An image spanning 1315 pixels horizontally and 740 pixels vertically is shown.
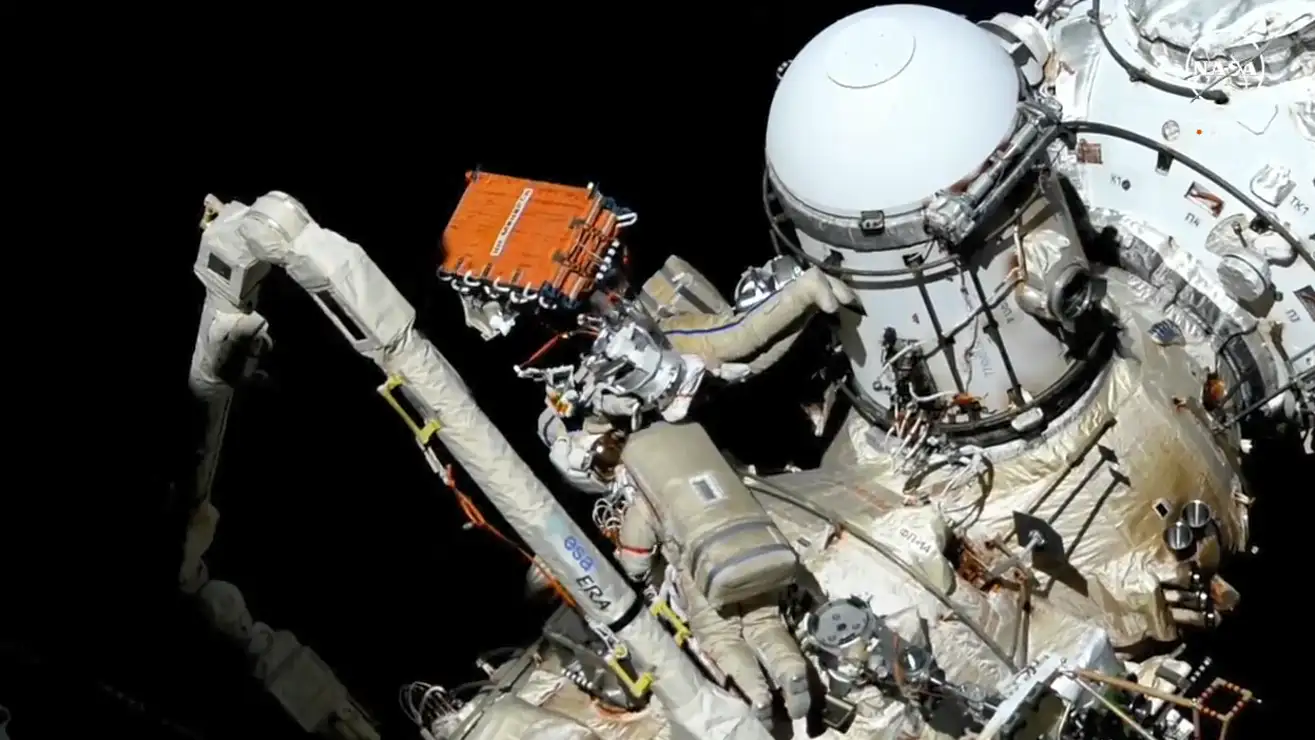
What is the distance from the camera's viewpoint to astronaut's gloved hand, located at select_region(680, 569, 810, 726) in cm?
461

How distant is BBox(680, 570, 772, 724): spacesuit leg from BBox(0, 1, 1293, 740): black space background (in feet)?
4.80

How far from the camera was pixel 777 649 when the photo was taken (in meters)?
4.66

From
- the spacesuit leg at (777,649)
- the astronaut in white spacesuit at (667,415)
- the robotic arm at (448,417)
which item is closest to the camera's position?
the robotic arm at (448,417)

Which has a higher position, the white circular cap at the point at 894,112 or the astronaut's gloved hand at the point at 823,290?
the white circular cap at the point at 894,112

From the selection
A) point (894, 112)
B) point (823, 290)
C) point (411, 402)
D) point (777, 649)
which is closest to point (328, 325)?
point (411, 402)

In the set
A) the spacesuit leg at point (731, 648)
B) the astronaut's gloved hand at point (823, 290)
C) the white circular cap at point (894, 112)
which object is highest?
the white circular cap at point (894, 112)

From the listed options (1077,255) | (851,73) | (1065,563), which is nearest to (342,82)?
(851,73)

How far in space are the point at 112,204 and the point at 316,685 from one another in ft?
6.65

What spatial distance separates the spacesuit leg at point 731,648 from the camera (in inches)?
185

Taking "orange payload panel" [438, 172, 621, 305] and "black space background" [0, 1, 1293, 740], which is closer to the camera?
"orange payload panel" [438, 172, 621, 305]

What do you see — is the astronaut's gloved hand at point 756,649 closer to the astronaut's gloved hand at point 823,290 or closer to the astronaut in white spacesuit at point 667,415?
the astronaut in white spacesuit at point 667,415

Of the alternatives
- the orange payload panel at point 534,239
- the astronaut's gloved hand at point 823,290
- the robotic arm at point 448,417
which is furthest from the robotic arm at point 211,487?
the astronaut's gloved hand at point 823,290

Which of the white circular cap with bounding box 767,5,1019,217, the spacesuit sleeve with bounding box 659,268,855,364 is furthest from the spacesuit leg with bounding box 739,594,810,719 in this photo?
the white circular cap with bounding box 767,5,1019,217

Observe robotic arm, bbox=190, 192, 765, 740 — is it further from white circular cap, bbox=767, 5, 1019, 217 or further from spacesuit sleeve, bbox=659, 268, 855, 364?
white circular cap, bbox=767, 5, 1019, 217
